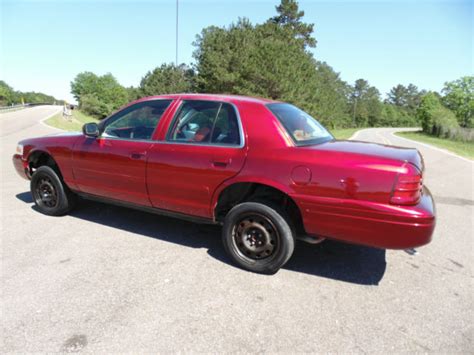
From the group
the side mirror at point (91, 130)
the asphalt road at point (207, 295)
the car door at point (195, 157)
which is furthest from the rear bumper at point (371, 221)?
the side mirror at point (91, 130)

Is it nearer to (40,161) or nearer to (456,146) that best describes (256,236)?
(40,161)

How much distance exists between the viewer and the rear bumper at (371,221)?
271cm

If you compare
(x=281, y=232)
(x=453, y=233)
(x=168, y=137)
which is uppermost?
(x=168, y=137)

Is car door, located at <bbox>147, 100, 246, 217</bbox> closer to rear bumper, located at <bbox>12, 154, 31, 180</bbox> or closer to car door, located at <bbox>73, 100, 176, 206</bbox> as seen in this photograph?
car door, located at <bbox>73, 100, 176, 206</bbox>

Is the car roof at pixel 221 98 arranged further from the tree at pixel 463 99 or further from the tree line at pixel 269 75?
the tree at pixel 463 99

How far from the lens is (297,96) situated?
29125mm

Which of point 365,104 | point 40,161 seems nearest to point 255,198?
point 40,161

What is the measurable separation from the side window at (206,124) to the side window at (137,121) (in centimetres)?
29

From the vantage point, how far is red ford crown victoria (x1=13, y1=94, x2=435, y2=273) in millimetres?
2762

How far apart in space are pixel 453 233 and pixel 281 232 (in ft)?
10.2

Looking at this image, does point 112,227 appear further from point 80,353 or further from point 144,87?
point 144,87

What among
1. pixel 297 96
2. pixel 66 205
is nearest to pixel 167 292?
pixel 66 205

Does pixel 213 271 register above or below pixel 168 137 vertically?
below

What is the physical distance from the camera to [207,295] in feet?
9.55
